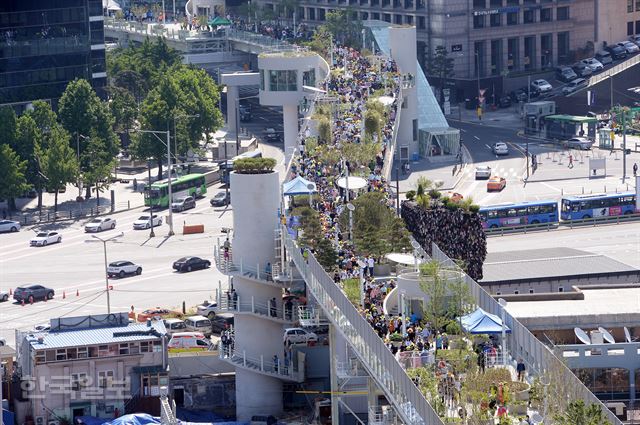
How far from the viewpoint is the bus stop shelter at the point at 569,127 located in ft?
587

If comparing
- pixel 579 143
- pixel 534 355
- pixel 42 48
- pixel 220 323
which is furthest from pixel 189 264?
pixel 534 355

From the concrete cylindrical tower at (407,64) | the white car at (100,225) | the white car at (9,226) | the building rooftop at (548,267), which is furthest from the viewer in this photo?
the concrete cylindrical tower at (407,64)

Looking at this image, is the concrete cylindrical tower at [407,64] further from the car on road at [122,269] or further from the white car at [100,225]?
the car on road at [122,269]

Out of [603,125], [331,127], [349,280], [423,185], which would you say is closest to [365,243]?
[349,280]

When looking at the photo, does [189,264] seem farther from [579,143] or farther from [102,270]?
[579,143]

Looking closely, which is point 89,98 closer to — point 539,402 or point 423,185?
point 423,185

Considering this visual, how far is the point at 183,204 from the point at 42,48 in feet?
107

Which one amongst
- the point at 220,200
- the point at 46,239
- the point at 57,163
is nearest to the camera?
the point at 46,239

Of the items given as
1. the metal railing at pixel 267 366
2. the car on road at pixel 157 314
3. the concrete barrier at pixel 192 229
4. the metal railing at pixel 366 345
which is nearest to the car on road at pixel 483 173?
the concrete barrier at pixel 192 229

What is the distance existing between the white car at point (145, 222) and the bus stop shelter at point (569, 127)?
44353 millimetres

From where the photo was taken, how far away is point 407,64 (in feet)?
554

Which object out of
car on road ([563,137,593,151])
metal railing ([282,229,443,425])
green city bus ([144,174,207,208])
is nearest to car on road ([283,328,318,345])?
metal railing ([282,229,443,425])

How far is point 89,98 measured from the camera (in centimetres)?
16988

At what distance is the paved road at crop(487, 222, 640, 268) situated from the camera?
13357 centimetres
